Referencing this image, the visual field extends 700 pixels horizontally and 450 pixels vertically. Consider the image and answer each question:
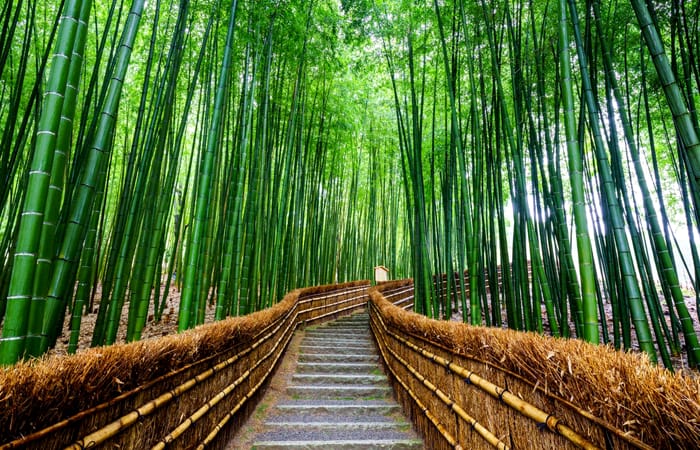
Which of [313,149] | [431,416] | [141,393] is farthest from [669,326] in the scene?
[141,393]

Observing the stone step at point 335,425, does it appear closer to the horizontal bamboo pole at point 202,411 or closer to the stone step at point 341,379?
the horizontal bamboo pole at point 202,411

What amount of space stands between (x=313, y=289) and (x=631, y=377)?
15.9 feet

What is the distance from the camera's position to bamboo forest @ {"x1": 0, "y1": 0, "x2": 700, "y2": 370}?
1467 millimetres

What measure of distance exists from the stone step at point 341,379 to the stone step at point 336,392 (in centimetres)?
13

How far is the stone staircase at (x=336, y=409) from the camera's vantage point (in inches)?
85.2

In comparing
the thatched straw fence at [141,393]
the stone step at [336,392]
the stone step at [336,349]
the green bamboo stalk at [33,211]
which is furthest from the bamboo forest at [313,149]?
the stone step at [336,392]

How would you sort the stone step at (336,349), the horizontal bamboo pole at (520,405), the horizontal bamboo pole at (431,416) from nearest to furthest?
the horizontal bamboo pole at (520,405), the horizontal bamboo pole at (431,416), the stone step at (336,349)

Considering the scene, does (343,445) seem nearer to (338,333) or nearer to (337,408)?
(337,408)

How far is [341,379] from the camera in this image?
3.19 meters

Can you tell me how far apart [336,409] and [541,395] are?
188 cm

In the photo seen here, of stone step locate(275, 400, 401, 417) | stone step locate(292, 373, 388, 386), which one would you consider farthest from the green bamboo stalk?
stone step locate(292, 373, 388, 386)

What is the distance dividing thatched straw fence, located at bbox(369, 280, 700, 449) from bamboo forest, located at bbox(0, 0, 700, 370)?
62 centimetres

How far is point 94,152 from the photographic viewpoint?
1439mm

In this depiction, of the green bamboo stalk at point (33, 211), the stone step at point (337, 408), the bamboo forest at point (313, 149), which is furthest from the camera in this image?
the stone step at point (337, 408)
